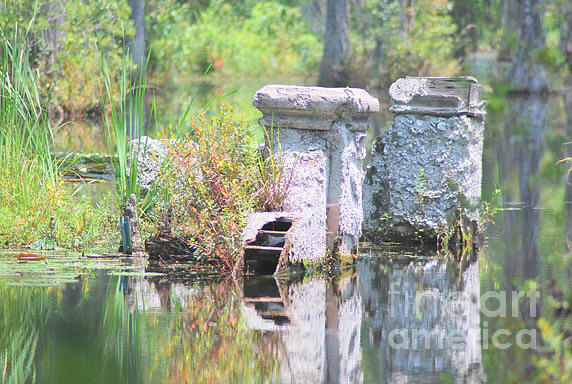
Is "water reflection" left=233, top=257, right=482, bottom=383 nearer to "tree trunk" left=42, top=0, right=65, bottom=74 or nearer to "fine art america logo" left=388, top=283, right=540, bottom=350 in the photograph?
"fine art america logo" left=388, top=283, right=540, bottom=350

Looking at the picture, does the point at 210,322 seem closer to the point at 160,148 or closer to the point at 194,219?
the point at 194,219

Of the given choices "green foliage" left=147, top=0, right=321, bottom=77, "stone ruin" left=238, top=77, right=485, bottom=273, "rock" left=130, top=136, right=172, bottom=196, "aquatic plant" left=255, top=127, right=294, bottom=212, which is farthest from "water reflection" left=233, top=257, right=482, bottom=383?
"green foliage" left=147, top=0, right=321, bottom=77

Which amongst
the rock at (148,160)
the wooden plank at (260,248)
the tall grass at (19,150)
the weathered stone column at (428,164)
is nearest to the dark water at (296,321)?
the wooden plank at (260,248)

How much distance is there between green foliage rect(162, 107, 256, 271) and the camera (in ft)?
22.4

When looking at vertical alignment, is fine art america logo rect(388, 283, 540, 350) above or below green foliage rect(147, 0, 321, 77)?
below

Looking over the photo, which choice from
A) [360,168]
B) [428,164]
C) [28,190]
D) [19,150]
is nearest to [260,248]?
[360,168]

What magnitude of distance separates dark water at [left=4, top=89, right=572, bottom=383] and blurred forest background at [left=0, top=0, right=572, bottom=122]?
8.57 meters

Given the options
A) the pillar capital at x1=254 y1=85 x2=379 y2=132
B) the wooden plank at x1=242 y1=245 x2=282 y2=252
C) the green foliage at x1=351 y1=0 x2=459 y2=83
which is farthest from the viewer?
the green foliage at x1=351 y1=0 x2=459 y2=83

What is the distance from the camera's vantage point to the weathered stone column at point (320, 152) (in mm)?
6949

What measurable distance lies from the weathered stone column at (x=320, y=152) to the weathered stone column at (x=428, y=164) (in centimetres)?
88

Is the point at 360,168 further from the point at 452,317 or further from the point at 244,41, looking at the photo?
the point at 244,41

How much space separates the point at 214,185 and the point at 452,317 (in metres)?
2.30

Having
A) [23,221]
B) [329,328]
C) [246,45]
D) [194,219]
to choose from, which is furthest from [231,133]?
[246,45]

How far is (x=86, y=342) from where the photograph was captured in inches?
198
